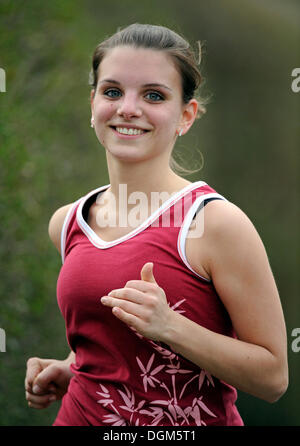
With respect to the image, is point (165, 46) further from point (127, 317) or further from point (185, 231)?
point (127, 317)

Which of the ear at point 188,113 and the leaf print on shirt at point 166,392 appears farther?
the ear at point 188,113

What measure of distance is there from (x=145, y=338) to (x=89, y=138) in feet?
9.16

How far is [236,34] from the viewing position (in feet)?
16.5

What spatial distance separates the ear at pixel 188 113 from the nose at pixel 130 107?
19 centimetres

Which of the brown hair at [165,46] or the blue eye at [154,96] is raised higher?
the brown hair at [165,46]

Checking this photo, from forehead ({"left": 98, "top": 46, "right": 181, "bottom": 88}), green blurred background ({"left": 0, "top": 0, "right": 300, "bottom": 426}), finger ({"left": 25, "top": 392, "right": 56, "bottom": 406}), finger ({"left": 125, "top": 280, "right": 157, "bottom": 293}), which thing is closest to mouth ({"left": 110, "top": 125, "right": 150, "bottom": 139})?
forehead ({"left": 98, "top": 46, "right": 181, "bottom": 88})

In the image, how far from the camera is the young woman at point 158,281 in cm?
157

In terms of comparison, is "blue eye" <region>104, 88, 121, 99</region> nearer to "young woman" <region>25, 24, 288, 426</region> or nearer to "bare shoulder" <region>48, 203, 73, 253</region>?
"young woman" <region>25, 24, 288, 426</region>

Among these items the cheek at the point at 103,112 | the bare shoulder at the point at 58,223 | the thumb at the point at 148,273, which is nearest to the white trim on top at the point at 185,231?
the thumb at the point at 148,273

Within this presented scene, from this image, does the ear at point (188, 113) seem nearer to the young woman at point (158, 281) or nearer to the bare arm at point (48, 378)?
the young woman at point (158, 281)

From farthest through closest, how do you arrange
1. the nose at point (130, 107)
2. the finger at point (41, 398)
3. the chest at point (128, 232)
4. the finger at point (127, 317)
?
the finger at point (41, 398) → the nose at point (130, 107) → the chest at point (128, 232) → the finger at point (127, 317)

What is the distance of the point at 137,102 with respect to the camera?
172 centimetres

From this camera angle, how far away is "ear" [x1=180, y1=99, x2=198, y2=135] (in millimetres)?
1864
